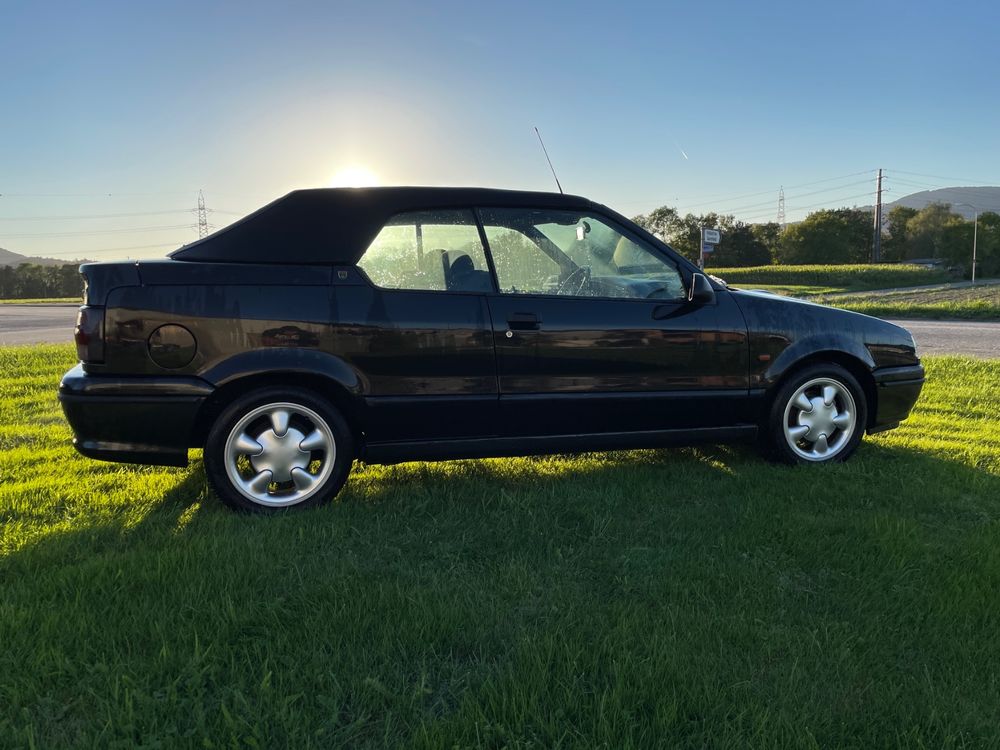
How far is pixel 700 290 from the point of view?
361 cm

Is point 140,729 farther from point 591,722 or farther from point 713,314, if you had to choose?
point 713,314

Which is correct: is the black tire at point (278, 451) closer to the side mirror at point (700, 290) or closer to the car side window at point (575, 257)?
the car side window at point (575, 257)

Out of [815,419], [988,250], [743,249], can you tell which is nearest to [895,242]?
[988,250]

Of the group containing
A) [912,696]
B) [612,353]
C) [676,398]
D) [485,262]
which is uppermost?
[485,262]

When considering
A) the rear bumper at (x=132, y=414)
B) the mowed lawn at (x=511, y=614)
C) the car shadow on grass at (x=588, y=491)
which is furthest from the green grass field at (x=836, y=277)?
the rear bumper at (x=132, y=414)

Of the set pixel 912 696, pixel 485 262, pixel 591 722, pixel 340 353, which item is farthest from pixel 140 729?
pixel 485 262

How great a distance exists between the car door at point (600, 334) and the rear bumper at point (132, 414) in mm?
1569

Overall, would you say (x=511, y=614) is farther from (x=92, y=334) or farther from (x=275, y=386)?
(x=92, y=334)

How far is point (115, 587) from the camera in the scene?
237 centimetres

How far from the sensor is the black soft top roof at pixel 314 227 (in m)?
3.21

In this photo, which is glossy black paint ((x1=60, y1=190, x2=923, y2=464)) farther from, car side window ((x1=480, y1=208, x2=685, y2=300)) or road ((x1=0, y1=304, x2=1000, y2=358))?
road ((x1=0, y1=304, x2=1000, y2=358))

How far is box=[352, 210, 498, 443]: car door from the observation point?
10.7 ft

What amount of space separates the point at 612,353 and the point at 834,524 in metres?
1.36

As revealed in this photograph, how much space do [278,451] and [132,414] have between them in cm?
69
